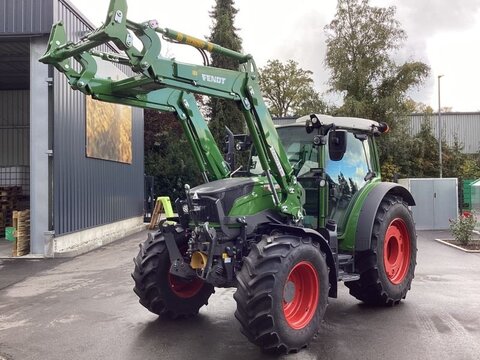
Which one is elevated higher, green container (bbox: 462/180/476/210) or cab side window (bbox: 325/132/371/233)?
cab side window (bbox: 325/132/371/233)

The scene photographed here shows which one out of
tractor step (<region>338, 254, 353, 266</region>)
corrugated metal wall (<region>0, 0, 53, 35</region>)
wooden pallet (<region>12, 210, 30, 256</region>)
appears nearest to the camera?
tractor step (<region>338, 254, 353, 266</region>)

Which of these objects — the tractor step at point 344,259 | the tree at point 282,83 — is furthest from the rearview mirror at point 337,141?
the tree at point 282,83

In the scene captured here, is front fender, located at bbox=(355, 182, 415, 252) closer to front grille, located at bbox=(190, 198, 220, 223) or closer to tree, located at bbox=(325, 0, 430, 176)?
front grille, located at bbox=(190, 198, 220, 223)

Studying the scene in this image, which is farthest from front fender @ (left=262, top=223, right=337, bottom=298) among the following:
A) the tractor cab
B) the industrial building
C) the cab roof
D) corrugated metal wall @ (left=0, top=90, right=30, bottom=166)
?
corrugated metal wall @ (left=0, top=90, right=30, bottom=166)

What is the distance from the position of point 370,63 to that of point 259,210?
21.9 meters

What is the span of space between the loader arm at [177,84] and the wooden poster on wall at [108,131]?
8.58 m

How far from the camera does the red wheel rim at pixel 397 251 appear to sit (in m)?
7.21

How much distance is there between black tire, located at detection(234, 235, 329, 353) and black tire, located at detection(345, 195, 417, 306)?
4.68 feet

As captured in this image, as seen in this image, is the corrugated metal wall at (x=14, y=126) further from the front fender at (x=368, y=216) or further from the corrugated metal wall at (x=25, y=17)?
the front fender at (x=368, y=216)

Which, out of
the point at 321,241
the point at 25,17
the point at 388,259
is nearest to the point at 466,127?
the point at 25,17

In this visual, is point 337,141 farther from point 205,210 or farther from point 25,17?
point 25,17

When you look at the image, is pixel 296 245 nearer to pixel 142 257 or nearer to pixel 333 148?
pixel 333 148

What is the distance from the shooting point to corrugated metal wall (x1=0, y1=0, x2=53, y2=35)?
11938 millimetres

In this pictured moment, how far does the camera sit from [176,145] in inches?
1115
